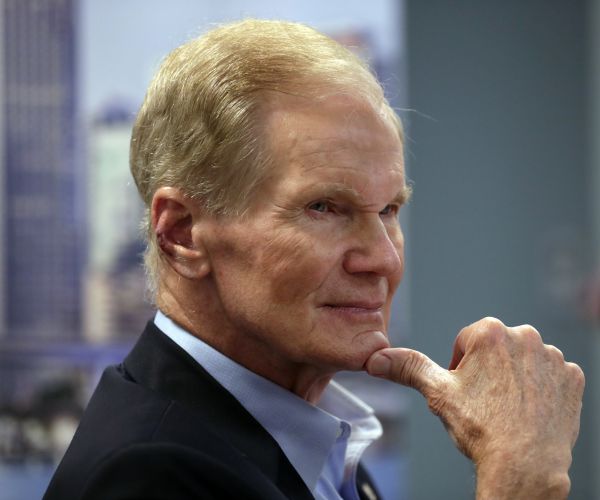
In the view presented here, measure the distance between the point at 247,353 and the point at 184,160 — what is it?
0.94 feet

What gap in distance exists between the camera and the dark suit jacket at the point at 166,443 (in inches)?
39.4

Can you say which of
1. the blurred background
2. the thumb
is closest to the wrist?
the thumb

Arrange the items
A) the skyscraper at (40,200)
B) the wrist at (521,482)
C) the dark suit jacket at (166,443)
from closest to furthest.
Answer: the dark suit jacket at (166,443), the wrist at (521,482), the skyscraper at (40,200)

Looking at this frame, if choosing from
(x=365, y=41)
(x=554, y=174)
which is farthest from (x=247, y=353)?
(x=554, y=174)

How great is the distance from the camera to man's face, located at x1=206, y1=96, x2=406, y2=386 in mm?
1192

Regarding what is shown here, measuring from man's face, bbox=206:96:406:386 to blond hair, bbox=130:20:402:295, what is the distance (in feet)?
0.08

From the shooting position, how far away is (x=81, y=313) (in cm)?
392

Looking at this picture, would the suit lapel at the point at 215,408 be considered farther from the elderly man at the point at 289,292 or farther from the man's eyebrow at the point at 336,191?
the man's eyebrow at the point at 336,191

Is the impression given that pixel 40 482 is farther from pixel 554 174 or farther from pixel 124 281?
pixel 554 174

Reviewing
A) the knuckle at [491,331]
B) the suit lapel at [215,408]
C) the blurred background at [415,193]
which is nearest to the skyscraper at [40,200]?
the blurred background at [415,193]

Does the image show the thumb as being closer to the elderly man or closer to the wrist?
the elderly man

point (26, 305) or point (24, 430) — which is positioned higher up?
point (26, 305)

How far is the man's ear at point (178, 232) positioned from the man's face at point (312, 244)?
0.07 feet

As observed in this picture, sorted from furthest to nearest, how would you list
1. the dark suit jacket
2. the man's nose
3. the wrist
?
1. the man's nose
2. the wrist
3. the dark suit jacket
